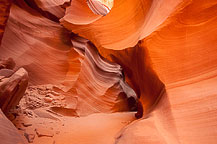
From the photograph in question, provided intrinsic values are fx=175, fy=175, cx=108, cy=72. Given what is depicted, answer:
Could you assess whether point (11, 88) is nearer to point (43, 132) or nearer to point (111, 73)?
point (43, 132)

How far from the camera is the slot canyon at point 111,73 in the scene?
236 cm

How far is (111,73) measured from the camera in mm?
7309

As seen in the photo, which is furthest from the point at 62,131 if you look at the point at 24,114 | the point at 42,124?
the point at 24,114


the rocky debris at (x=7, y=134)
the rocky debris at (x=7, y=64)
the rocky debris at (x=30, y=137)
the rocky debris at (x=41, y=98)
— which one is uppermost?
the rocky debris at (x=7, y=134)

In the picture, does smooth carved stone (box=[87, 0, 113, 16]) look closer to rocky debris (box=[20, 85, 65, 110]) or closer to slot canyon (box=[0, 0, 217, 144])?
slot canyon (box=[0, 0, 217, 144])

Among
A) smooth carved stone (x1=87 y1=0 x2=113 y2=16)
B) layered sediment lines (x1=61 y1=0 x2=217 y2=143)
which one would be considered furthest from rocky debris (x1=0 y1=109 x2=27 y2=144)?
smooth carved stone (x1=87 y1=0 x2=113 y2=16)

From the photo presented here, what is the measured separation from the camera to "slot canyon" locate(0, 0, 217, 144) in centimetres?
236

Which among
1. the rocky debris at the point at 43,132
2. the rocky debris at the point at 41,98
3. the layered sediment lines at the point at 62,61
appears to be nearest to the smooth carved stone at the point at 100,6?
the layered sediment lines at the point at 62,61

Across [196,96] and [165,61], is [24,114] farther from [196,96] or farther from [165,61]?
[196,96]

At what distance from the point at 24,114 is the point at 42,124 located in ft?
2.06

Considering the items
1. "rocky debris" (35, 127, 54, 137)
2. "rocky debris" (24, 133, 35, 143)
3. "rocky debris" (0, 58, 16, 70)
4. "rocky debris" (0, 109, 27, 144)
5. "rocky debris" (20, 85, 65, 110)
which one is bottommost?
"rocky debris" (20, 85, 65, 110)

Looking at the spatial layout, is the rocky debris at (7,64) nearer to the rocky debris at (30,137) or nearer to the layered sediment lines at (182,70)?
the rocky debris at (30,137)

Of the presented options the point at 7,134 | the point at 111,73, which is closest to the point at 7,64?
the point at 7,134

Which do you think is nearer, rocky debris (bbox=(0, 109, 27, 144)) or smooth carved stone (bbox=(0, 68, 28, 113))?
rocky debris (bbox=(0, 109, 27, 144))
